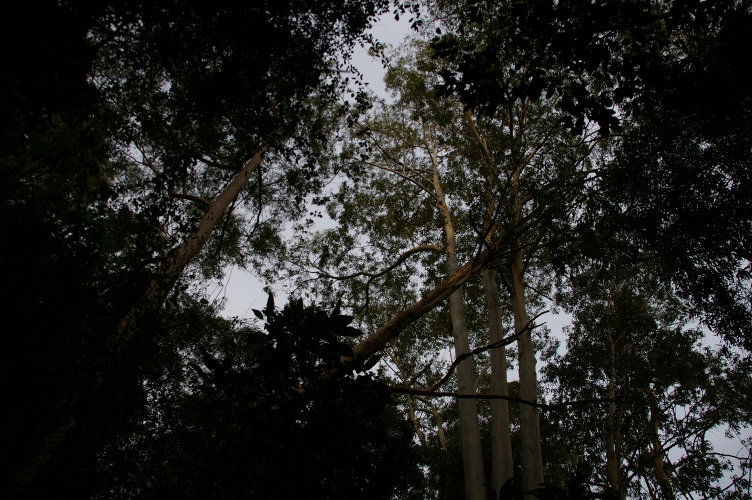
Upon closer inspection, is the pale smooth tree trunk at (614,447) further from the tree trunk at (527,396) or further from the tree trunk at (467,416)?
the tree trunk at (467,416)

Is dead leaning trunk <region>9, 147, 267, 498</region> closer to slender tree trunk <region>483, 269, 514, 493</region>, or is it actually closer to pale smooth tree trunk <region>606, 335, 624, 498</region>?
slender tree trunk <region>483, 269, 514, 493</region>

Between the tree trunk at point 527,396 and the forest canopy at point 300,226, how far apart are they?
0.03 metres

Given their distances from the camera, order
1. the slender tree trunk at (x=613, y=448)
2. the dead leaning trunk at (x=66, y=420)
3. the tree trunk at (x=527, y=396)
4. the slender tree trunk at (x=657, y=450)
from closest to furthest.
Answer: the dead leaning trunk at (x=66, y=420) < the tree trunk at (x=527, y=396) < the slender tree trunk at (x=613, y=448) < the slender tree trunk at (x=657, y=450)

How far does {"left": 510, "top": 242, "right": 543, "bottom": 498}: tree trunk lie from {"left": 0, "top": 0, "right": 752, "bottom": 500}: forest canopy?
3 centimetres

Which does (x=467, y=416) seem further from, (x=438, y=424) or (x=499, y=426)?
(x=438, y=424)

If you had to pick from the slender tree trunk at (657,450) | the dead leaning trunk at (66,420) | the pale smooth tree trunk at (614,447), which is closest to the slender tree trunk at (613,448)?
the pale smooth tree trunk at (614,447)

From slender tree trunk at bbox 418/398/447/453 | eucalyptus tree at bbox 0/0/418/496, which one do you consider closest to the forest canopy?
eucalyptus tree at bbox 0/0/418/496

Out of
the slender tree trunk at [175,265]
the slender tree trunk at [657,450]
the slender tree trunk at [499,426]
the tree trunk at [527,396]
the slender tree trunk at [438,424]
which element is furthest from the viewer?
the slender tree trunk at [438,424]

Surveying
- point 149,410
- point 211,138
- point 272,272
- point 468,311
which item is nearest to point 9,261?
point 149,410

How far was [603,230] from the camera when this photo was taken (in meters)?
5.35

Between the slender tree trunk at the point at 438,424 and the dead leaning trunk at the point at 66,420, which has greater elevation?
the slender tree trunk at the point at 438,424

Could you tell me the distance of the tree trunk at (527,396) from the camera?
18.3 feet

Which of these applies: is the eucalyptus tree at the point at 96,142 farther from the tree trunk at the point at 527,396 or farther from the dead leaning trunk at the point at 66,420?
the tree trunk at the point at 527,396

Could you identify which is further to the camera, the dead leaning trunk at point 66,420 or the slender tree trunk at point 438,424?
the slender tree trunk at point 438,424
